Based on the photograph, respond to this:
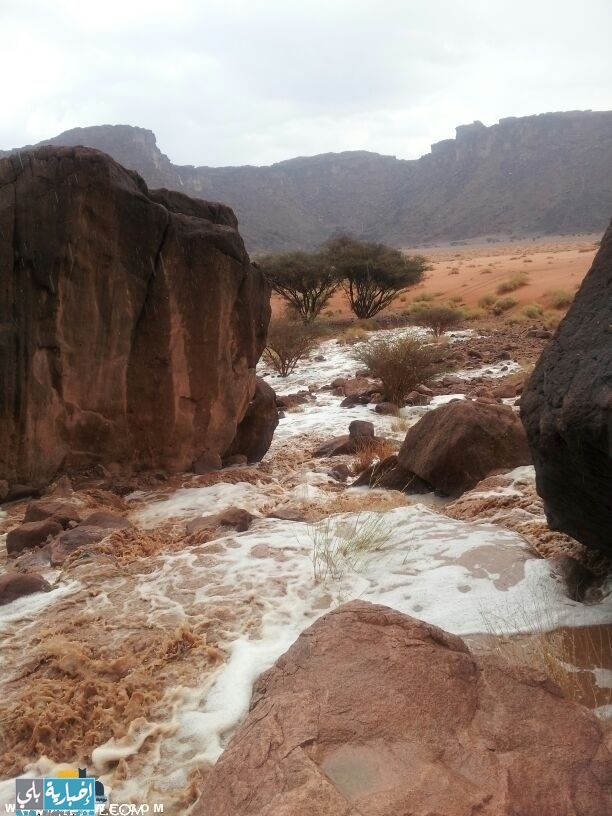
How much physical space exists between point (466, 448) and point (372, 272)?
60.5 ft

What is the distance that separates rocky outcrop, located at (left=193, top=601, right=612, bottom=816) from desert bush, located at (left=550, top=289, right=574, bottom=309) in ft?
66.4

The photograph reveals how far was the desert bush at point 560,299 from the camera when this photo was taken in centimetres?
2095

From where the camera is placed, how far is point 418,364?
440 inches

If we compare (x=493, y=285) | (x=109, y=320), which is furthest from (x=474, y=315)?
(x=109, y=320)

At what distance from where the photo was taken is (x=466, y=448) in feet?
19.6

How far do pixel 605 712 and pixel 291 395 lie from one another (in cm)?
968

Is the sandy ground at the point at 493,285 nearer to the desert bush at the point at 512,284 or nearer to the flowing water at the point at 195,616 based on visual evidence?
the desert bush at the point at 512,284

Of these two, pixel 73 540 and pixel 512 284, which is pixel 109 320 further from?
pixel 512 284

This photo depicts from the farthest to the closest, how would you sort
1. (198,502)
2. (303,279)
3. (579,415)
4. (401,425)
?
(303,279) < (401,425) < (198,502) < (579,415)

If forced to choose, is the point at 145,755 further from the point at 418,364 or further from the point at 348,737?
the point at 418,364

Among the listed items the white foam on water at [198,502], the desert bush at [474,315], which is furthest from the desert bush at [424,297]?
the white foam on water at [198,502]

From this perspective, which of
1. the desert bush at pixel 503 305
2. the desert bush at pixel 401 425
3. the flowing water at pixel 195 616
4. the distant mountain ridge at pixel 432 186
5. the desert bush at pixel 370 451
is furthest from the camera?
the distant mountain ridge at pixel 432 186

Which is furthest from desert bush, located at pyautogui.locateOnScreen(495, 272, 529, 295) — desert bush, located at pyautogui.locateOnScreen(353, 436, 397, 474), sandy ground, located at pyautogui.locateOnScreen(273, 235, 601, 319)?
desert bush, located at pyautogui.locateOnScreen(353, 436, 397, 474)

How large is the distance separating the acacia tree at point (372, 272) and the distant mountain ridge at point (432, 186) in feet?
159
